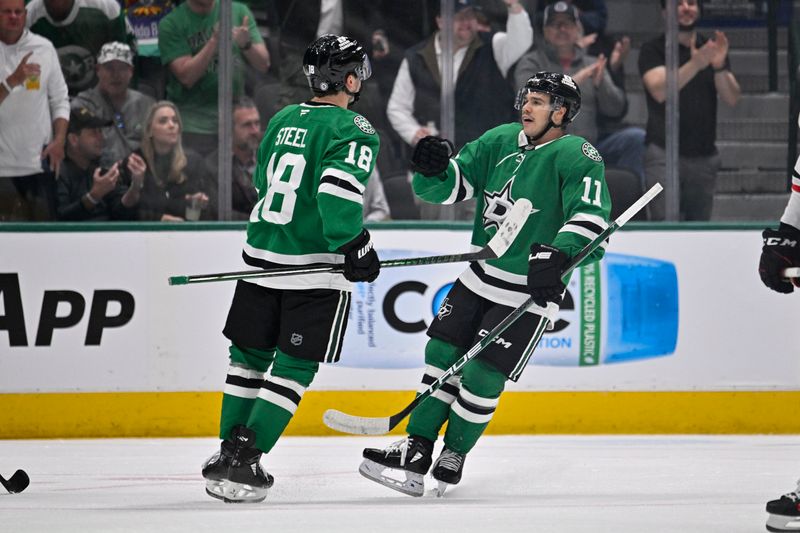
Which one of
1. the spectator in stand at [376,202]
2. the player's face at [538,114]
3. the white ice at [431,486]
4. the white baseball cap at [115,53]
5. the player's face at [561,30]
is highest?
the player's face at [561,30]

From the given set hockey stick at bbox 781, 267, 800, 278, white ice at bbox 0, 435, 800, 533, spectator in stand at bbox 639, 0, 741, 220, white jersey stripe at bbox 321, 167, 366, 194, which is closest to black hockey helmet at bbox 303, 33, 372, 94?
white jersey stripe at bbox 321, 167, 366, 194

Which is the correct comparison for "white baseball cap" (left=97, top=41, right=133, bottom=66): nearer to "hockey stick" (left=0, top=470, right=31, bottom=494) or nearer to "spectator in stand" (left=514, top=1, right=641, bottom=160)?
"spectator in stand" (left=514, top=1, right=641, bottom=160)

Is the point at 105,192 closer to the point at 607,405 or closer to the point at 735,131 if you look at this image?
the point at 607,405

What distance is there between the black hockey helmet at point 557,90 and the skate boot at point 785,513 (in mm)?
1412

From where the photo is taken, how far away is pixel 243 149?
5.75 metres

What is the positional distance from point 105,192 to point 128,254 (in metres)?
0.32

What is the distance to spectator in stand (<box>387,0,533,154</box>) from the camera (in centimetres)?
581

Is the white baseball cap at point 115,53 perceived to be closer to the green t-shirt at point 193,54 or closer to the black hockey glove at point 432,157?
the green t-shirt at point 193,54

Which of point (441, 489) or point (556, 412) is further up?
point (441, 489)

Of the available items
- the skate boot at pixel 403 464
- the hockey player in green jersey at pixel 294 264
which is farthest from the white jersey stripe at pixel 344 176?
the skate boot at pixel 403 464

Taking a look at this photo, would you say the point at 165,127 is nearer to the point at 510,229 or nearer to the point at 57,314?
the point at 57,314

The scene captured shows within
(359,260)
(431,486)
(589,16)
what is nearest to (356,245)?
(359,260)

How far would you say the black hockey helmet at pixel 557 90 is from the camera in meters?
4.06

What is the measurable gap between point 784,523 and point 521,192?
130cm
